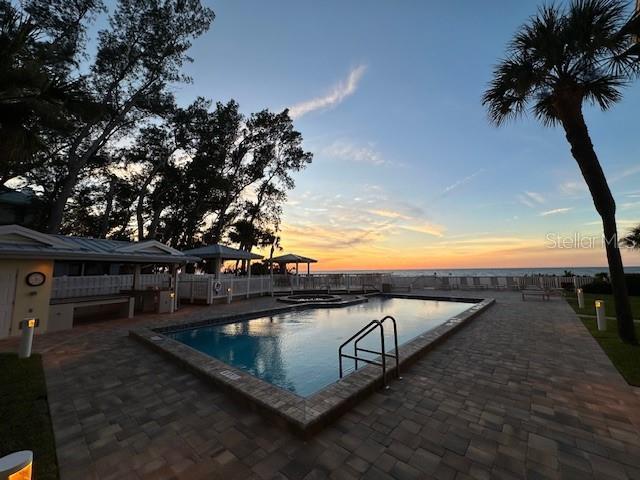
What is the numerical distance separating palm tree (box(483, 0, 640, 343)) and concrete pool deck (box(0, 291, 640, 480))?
2.97 m

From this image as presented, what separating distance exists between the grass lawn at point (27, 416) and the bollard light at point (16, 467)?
1.29 meters

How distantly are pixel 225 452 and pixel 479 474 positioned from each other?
219 cm

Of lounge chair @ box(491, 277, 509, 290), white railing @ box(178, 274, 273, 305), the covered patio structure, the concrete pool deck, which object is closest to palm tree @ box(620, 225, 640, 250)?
lounge chair @ box(491, 277, 509, 290)

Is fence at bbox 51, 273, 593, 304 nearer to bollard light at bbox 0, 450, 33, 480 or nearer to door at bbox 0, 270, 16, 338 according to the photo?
door at bbox 0, 270, 16, 338

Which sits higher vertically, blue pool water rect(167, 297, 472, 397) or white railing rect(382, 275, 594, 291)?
white railing rect(382, 275, 594, 291)

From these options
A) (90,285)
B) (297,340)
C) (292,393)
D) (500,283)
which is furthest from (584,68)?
(90,285)

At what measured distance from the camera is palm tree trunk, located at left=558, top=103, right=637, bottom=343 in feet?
18.1

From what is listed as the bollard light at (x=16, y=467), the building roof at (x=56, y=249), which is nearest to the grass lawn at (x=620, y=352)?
the bollard light at (x=16, y=467)

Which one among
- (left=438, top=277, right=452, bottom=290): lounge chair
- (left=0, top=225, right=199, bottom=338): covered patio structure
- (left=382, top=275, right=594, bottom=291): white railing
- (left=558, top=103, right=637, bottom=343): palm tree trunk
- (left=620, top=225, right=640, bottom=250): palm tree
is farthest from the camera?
(left=438, top=277, right=452, bottom=290): lounge chair

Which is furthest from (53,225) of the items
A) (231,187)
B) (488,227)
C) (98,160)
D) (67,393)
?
(488,227)

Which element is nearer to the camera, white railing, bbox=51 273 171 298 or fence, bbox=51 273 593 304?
white railing, bbox=51 273 171 298

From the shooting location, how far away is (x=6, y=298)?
21.4 feet

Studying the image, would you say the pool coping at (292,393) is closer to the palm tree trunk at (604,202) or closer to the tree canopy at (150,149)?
the palm tree trunk at (604,202)

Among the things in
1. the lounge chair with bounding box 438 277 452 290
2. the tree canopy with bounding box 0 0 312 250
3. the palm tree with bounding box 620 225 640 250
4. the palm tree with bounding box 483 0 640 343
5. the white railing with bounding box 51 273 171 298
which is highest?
the tree canopy with bounding box 0 0 312 250
